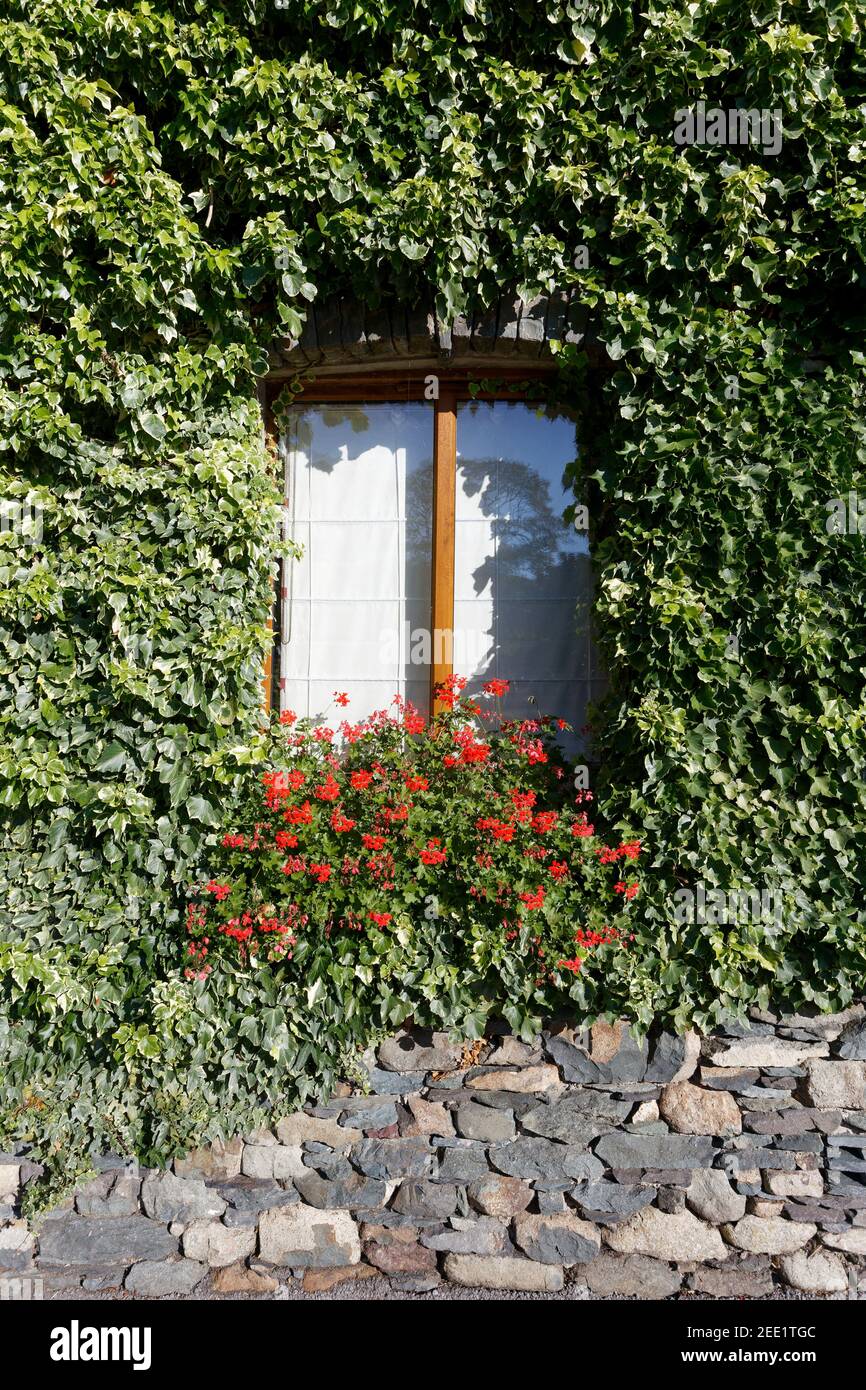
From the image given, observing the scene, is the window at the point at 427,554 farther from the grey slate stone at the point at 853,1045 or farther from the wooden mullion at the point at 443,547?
the grey slate stone at the point at 853,1045

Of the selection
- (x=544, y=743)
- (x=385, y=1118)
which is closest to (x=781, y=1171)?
(x=385, y=1118)

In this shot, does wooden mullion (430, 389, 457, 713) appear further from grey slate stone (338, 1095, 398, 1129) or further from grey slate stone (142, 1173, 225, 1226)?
grey slate stone (142, 1173, 225, 1226)

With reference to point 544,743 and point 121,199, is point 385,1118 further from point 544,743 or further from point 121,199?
point 121,199

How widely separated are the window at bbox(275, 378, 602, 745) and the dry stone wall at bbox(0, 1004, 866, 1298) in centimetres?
143

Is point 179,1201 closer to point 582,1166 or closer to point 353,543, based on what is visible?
point 582,1166

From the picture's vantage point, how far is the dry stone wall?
2.94m

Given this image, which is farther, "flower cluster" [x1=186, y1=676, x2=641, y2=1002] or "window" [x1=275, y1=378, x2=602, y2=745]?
"window" [x1=275, y1=378, x2=602, y2=745]

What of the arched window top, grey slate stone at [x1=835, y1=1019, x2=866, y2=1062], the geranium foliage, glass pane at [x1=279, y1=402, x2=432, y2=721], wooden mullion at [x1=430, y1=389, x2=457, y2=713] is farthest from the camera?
glass pane at [x1=279, y1=402, x2=432, y2=721]

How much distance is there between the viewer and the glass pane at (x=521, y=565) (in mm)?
3658

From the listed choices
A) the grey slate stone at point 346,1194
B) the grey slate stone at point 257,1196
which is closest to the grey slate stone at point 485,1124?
the grey slate stone at point 346,1194

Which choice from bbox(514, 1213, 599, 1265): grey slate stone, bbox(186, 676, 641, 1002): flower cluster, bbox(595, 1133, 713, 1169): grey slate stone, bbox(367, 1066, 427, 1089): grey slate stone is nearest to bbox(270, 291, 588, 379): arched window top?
bbox(186, 676, 641, 1002): flower cluster

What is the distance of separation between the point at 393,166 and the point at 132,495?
1.66m

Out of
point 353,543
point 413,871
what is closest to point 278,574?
point 353,543

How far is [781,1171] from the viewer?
3012mm
